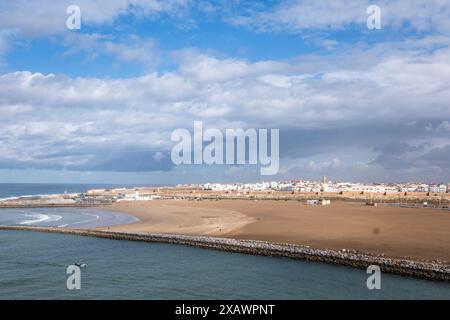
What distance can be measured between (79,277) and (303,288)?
1250cm

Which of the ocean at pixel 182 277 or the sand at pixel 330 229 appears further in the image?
the sand at pixel 330 229

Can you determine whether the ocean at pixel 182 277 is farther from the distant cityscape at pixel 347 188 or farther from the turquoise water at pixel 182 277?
the distant cityscape at pixel 347 188

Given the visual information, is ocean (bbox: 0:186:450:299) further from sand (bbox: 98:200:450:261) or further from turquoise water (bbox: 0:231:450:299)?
sand (bbox: 98:200:450:261)

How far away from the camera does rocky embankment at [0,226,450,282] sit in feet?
83.2

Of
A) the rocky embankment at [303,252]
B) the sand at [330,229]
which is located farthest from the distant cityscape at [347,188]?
the rocky embankment at [303,252]

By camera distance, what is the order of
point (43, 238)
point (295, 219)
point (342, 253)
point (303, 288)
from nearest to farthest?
1. point (303, 288)
2. point (342, 253)
3. point (43, 238)
4. point (295, 219)

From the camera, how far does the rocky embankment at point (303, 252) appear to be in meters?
25.4

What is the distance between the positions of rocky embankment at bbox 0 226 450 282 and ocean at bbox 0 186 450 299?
0.82 metres

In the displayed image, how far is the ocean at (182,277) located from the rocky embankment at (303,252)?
0.82 metres

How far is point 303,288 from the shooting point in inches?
932

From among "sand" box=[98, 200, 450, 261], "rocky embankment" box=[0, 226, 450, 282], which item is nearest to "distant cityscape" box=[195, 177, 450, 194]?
"sand" box=[98, 200, 450, 261]

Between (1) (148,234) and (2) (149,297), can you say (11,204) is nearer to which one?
(1) (148,234)

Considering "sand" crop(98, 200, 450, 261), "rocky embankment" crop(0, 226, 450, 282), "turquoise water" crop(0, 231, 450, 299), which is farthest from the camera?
"sand" crop(98, 200, 450, 261)
